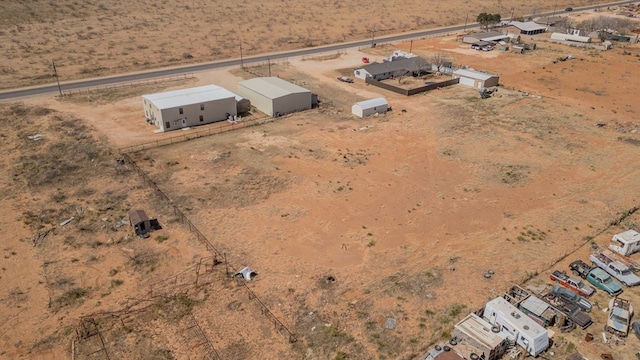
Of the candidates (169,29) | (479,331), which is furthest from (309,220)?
(169,29)

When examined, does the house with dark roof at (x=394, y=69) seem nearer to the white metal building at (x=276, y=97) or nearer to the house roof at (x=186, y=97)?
the white metal building at (x=276, y=97)

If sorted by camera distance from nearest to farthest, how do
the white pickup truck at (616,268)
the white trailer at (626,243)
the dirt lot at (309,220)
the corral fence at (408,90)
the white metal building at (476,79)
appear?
the dirt lot at (309,220) → the white pickup truck at (616,268) → the white trailer at (626,243) → the corral fence at (408,90) → the white metal building at (476,79)

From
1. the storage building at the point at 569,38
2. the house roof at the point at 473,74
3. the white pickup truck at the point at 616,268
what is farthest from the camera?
the storage building at the point at 569,38

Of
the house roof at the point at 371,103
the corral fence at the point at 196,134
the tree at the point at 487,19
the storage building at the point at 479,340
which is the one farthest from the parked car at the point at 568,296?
the tree at the point at 487,19

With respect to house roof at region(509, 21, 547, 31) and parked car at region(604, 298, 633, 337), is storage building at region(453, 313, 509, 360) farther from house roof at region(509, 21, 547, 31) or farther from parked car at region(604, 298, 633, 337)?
house roof at region(509, 21, 547, 31)

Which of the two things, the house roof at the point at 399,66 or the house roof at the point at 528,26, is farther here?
the house roof at the point at 528,26

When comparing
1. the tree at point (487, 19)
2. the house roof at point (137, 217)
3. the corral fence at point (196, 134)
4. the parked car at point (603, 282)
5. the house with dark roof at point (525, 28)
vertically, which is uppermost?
the tree at point (487, 19)
